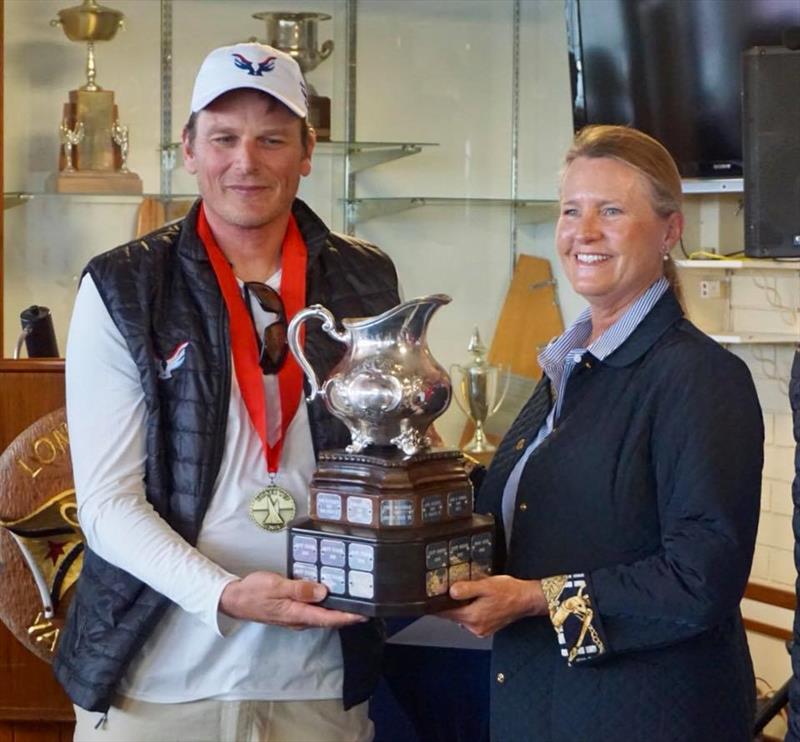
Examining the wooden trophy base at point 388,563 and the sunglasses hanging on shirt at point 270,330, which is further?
the sunglasses hanging on shirt at point 270,330

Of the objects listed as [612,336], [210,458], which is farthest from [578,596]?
[210,458]

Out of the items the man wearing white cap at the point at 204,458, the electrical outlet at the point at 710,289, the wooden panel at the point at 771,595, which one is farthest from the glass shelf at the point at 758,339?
the man wearing white cap at the point at 204,458

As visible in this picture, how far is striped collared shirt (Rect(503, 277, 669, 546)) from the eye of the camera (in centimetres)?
175

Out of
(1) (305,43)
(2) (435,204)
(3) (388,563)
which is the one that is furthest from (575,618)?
(2) (435,204)

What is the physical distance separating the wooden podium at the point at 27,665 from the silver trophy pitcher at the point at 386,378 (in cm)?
98

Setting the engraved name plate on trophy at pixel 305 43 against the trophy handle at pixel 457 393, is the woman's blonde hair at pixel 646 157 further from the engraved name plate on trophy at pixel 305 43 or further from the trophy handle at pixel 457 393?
the trophy handle at pixel 457 393

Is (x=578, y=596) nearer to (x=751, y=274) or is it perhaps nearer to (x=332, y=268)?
(x=332, y=268)

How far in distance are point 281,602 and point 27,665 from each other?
1.04 metres

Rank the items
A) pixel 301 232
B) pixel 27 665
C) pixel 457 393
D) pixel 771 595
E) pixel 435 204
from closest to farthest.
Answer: pixel 301 232 < pixel 27 665 < pixel 771 595 < pixel 457 393 < pixel 435 204

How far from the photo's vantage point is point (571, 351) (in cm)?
183

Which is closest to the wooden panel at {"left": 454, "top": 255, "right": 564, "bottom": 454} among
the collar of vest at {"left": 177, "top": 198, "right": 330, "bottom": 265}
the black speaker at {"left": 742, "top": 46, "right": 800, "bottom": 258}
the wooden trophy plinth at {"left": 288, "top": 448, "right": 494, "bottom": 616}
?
the black speaker at {"left": 742, "top": 46, "right": 800, "bottom": 258}

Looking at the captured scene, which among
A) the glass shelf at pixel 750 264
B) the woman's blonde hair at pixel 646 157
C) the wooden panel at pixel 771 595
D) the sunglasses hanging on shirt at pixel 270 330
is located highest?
the glass shelf at pixel 750 264

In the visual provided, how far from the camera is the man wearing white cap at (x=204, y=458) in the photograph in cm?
177

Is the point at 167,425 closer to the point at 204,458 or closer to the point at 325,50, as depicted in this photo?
the point at 204,458
